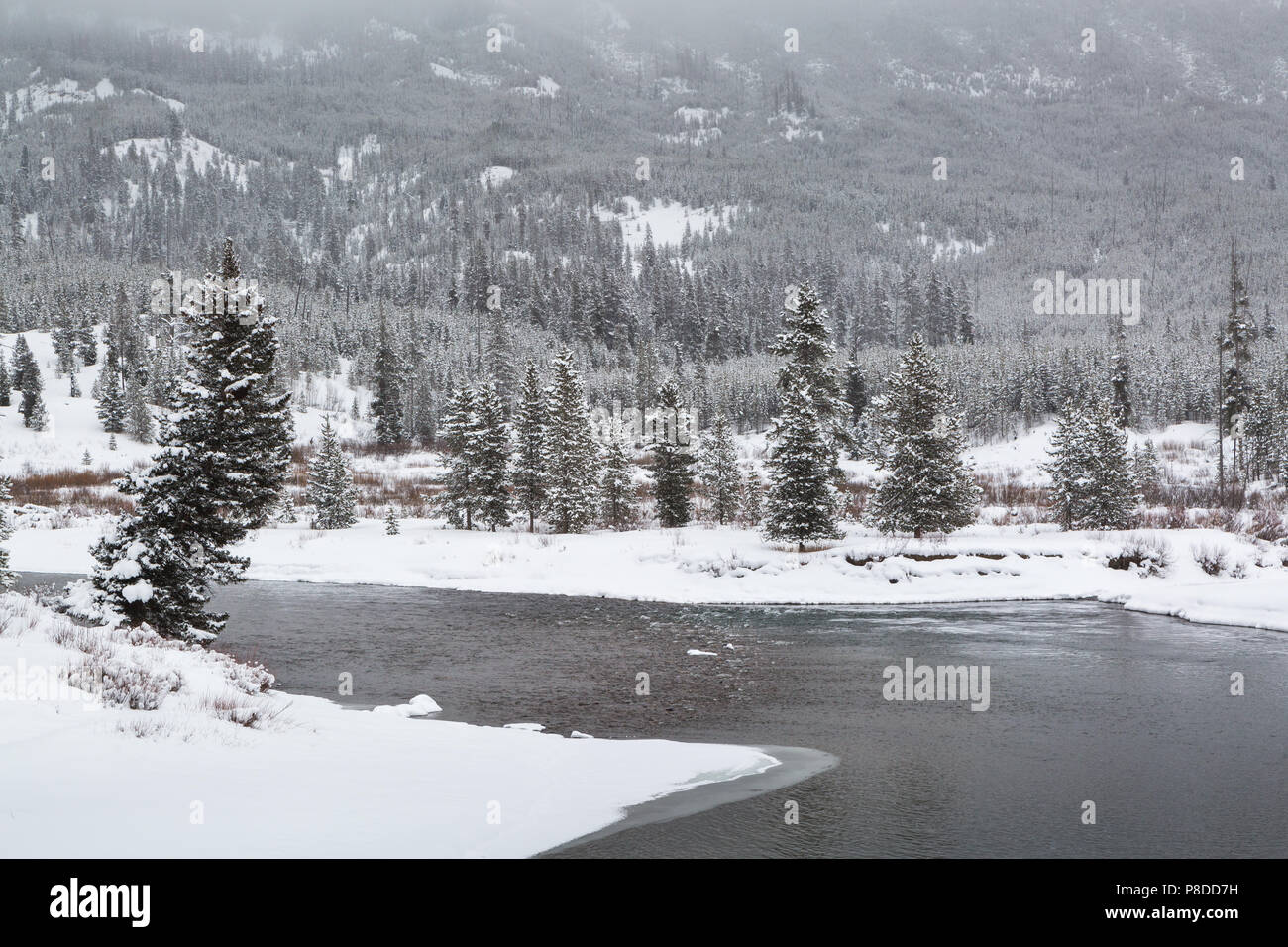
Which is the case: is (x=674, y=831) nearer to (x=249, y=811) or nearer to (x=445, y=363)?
(x=249, y=811)

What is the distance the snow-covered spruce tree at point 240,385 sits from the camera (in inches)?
770

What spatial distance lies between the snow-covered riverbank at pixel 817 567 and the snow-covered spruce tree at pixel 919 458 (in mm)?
1578

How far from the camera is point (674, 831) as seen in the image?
9438mm

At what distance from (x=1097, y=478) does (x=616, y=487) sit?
2637cm

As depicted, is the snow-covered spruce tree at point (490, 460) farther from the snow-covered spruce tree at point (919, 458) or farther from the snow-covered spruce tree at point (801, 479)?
the snow-covered spruce tree at point (919, 458)

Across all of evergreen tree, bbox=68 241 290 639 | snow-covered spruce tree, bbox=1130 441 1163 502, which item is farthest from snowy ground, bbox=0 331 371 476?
snow-covered spruce tree, bbox=1130 441 1163 502

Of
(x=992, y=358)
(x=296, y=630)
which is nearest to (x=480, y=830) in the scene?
(x=296, y=630)

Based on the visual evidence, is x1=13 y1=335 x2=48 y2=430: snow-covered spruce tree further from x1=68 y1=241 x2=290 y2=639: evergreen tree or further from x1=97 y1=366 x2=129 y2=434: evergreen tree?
x1=68 y1=241 x2=290 y2=639: evergreen tree

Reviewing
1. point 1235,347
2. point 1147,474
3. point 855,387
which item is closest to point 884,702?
point 1235,347

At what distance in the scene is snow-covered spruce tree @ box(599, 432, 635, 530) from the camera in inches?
2068

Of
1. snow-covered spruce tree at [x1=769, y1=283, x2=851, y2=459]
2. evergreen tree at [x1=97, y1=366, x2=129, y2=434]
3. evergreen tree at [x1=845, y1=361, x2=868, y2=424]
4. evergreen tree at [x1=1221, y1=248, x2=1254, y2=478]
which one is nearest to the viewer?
snow-covered spruce tree at [x1=769, y1=283, x2=851, y2=459]

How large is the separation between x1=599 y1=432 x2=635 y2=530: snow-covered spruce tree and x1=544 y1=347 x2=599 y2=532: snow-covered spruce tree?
1.02 metres

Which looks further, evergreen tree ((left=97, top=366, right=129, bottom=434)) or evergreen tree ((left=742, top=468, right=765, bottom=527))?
evergreen tree ((left=97, top=366, right=129, bottom=434))

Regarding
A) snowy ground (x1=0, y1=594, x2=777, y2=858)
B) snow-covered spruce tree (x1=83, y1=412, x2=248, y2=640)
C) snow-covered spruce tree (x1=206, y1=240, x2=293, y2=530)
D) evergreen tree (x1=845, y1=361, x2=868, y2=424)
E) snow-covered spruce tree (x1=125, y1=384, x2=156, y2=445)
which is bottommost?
snowy ground (x1=0, y1=594, x2=777, y2=858)
